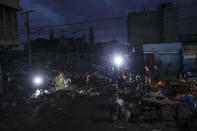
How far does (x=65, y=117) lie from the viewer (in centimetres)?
838

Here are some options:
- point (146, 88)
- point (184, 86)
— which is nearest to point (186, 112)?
point (146, 88)

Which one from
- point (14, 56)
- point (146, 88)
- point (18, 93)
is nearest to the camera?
point (146, 88)

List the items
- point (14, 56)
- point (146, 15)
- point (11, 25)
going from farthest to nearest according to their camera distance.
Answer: point (146, 15)
point (14, 56)
point (11, 25)

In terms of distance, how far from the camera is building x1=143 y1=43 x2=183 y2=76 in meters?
22.0

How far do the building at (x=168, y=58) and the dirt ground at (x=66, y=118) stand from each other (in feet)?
44.1

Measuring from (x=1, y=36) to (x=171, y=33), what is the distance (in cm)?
3240

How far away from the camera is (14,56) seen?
110ft

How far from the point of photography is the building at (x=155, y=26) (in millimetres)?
33625

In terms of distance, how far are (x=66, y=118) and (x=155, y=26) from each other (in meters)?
33.0

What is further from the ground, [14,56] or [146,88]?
[14,56]

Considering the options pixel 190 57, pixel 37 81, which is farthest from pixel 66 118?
pixel 190 57

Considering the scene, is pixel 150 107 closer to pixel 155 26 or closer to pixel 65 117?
pixel 65 117

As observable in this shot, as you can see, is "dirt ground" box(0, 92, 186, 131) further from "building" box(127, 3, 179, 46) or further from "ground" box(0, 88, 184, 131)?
"building" box(127, 3, 179, 46)

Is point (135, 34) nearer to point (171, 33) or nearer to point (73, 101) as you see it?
point (171, 33)
